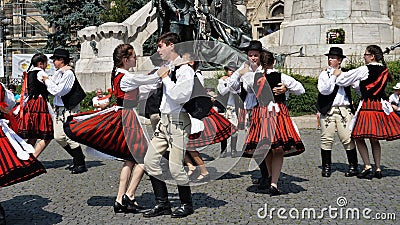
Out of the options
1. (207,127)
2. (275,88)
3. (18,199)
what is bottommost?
(18,199)

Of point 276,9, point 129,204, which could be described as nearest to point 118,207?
point 129,204

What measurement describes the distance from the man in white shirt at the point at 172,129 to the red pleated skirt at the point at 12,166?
1100mm

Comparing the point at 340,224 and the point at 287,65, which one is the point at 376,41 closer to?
the point at 287,65

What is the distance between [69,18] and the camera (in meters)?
34.0

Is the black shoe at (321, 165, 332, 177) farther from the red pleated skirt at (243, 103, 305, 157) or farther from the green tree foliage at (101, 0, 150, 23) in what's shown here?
the green tree foliage at (101, 0, 150, 23)

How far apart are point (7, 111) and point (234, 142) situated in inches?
172

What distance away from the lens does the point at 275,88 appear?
727cm

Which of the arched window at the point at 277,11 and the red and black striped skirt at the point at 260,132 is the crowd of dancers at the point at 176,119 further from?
the arched window at the point at 277,11

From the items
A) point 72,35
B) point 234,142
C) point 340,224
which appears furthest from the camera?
point 72,35

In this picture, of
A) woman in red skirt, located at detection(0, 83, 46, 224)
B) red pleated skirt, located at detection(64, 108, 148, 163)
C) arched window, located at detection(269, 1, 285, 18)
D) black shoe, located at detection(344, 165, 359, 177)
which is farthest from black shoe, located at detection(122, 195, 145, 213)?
arched window, located at detection(269, 1, 285, 18)

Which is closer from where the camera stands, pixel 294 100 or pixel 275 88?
pixel 275 88

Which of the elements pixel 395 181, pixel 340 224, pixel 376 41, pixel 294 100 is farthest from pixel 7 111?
pixel 376 41

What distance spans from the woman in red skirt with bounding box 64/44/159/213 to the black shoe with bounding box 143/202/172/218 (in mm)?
227

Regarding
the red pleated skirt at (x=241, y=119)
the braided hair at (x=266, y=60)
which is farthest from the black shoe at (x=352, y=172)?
the braided hair at (x=266, y=60)
